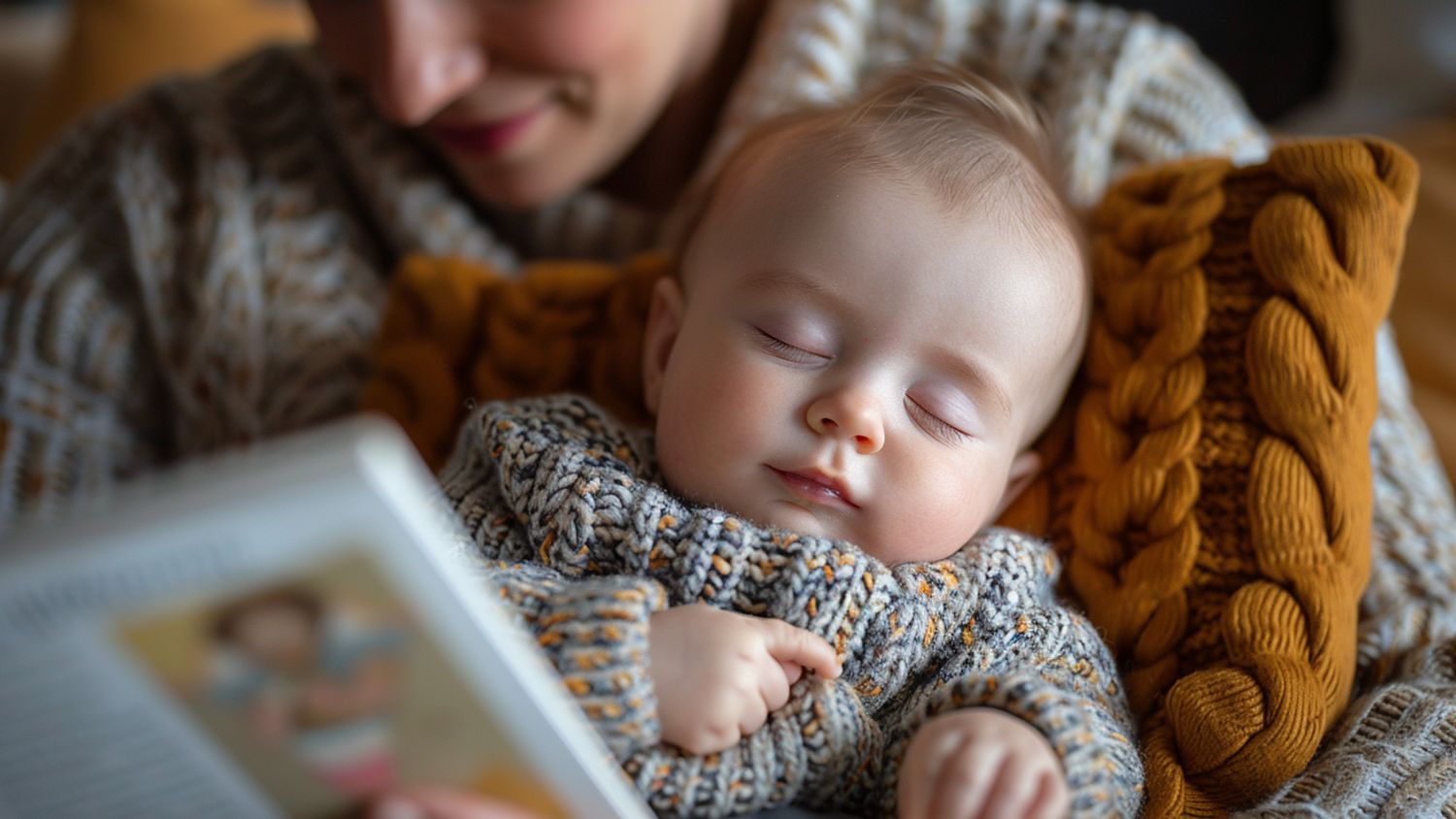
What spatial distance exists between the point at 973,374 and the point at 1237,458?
0.24m

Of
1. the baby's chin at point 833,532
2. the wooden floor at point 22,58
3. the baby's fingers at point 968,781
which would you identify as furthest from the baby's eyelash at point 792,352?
the wooden floor at point 22,58

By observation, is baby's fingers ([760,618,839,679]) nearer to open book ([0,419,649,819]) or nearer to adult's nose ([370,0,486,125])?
open book ([0,419,649,819])

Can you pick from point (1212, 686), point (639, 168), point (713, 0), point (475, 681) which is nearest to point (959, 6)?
point (713, 0)

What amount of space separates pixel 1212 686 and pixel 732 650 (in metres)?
0.38

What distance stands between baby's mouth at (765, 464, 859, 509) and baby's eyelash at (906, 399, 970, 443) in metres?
0.09

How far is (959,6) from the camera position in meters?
1.40

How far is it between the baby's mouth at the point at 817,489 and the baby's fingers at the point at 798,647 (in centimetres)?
12

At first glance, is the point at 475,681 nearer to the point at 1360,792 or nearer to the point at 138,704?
the point at 138,704

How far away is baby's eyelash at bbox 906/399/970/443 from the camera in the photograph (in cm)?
91

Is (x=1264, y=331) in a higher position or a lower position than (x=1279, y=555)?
higher

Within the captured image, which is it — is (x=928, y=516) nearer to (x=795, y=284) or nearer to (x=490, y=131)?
(x=795, y=284)

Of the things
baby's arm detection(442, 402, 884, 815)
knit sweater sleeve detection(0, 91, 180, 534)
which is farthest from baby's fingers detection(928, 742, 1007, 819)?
knit sweater sleeve detection(0, 91, 180, 534)

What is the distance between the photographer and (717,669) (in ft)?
2.48

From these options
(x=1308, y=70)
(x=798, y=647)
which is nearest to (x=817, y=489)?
(x=798, y=647)
